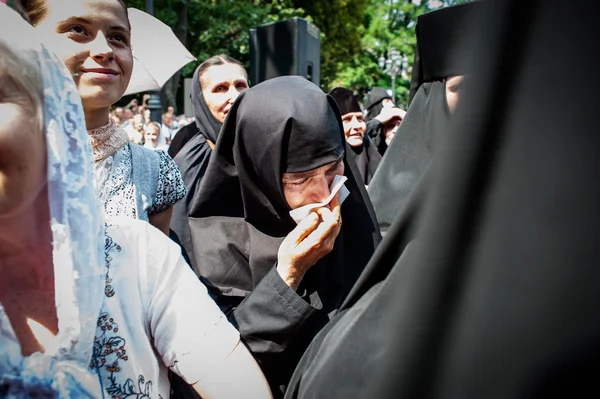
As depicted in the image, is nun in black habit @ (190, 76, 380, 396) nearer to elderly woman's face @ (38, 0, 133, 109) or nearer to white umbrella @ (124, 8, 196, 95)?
elderly woman's face @ (38, 0, 133, 109)

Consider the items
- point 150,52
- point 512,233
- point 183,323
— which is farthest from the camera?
point 150,52

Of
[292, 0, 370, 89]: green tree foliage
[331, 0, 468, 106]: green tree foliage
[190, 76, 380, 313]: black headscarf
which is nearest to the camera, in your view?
[190, 76, 380, 313]: black headscarf

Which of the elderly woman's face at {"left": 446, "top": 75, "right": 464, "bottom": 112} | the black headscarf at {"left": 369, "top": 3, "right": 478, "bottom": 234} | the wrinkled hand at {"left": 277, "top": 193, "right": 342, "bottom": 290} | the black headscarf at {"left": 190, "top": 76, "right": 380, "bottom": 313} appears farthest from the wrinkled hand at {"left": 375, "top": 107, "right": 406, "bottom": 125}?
the wrinkled hand at {"left": 277, "top": 193, "right": 342, "bottom": 290}

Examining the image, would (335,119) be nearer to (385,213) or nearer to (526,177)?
(385,213)

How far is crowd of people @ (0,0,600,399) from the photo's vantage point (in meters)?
0.78

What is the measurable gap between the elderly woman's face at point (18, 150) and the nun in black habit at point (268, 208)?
0.94 meters

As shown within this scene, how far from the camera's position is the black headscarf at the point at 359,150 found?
6699 millimetres

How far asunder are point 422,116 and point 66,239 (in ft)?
6.39

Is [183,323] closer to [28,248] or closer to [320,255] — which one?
[28,248]

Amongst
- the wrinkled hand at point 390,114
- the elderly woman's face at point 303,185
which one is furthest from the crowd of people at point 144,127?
the wrinkled hand at point 390,114

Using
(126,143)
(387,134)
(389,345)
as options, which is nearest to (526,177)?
(389,345)

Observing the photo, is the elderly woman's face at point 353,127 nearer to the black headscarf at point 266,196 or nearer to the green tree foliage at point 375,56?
the black headscarf at point 266,196

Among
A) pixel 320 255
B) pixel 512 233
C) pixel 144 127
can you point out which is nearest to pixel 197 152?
pixel 320 255

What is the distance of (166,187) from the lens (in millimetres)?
2320
